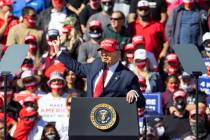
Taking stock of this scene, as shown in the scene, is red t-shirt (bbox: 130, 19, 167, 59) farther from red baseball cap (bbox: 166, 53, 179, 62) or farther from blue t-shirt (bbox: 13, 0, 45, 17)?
blue t-shirt (bbox: 13, 0, 45, 17)

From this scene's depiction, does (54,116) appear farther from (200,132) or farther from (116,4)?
(116,4)

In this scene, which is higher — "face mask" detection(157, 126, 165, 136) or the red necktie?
the red necktie

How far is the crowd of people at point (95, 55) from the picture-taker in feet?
53.1

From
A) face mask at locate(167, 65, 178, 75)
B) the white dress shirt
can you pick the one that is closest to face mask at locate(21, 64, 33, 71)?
face mask at locate(167, 65, 178, 75)

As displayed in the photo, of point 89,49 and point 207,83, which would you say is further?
point 89,49

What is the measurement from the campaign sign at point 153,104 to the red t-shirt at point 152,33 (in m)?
2.40

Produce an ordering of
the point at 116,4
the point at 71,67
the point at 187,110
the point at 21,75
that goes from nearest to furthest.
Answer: the point at 71,67, the point at 187,110, the point at 21,75, the point at 116,4

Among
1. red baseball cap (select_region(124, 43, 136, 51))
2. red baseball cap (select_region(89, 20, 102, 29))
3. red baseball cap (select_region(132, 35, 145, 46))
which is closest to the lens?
red baseball cap (select_region(124, 43, 136, 51))

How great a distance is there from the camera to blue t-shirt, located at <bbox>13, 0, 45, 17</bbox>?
2072cm

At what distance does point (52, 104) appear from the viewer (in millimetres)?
17047

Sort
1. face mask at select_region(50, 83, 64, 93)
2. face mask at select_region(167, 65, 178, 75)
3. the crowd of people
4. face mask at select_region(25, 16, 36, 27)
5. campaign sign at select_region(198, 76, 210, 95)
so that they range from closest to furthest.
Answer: the crowd of people < campaign sign at select_region(198, 76, 210, 95) < face mask at select_region(50, 83, 64, 93) < face mask at select_region(167, 65, 178, 75) < face mask at select_region(25, 16, 36, 27)

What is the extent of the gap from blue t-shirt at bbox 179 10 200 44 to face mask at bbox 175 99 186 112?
252 centimetres

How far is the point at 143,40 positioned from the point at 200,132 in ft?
10.8

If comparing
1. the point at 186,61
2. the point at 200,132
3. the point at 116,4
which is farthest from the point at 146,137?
the point at 116,4
